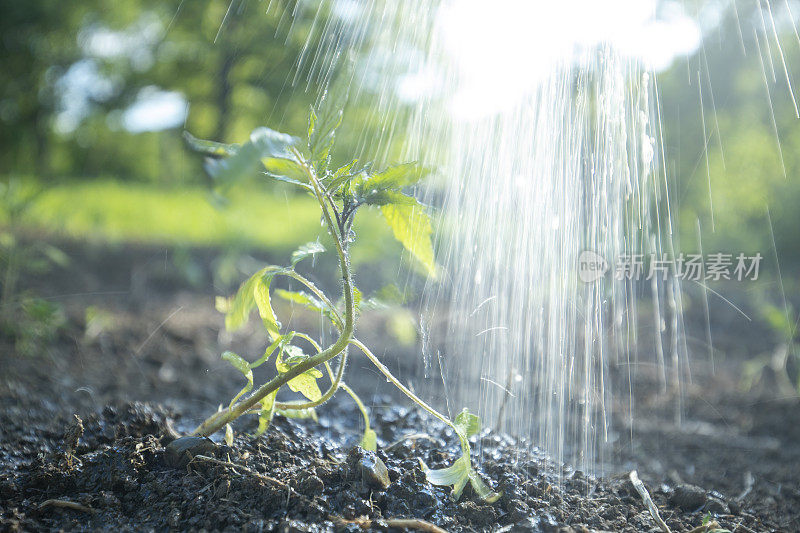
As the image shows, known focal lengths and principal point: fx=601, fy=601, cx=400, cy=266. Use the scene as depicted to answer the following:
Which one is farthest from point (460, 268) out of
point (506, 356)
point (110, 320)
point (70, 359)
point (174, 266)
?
point (174, 266)

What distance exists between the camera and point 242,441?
46.9 inches

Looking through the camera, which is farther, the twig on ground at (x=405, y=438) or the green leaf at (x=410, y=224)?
the twig on ground at (x=405, y=438)

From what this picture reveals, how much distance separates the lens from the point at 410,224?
1022 millimetres

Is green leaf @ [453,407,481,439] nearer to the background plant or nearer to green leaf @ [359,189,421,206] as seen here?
green leaf @ [359,189,421,206]

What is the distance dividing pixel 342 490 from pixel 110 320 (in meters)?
2.43

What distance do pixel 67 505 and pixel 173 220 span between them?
6242 mm

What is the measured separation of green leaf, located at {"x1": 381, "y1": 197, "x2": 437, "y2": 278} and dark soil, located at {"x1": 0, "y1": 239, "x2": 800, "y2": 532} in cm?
39

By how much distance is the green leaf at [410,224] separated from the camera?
101 cm

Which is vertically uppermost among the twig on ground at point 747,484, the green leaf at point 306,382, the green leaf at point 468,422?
the green leaf at point 306,382

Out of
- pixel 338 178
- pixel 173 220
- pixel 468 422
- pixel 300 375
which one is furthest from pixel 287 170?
pixel 173 220

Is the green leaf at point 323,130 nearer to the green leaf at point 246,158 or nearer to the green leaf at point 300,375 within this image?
the green leaf at point 246,158

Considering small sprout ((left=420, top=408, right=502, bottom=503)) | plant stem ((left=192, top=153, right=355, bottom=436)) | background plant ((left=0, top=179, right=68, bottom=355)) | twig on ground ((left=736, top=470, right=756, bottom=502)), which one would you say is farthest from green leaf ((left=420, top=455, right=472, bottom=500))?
background plant ((left=0, top=179, right=68, bottom=355))

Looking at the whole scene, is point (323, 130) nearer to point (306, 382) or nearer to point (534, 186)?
point (306, 382)

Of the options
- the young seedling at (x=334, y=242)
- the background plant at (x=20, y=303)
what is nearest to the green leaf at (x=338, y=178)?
the young seedling at (x=334, y=242)
